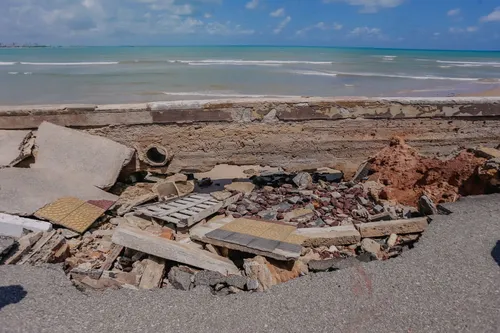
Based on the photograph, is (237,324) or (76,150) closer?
(237,324)

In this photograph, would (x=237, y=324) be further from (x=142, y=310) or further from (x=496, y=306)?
(x=496, y=306)

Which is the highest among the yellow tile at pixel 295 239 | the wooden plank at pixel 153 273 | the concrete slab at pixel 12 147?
the concrete slab at pixel 12 147

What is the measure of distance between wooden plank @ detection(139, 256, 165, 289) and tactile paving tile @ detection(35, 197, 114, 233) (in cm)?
124

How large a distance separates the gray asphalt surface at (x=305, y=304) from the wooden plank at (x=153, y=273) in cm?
21

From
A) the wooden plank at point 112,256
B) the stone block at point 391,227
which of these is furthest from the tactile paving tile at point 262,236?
the wooden plank at point 112,256

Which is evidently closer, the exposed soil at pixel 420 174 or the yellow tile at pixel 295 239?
the yellow tile at pixel 295 239

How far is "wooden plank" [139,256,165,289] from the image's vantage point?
3713mm

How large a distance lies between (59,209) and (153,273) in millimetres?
1824

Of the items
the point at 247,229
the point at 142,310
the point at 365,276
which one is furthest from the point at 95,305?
the point at 365,276

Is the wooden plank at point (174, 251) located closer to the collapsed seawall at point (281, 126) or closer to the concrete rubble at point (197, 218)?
the concrete rubble at point (197, 218)

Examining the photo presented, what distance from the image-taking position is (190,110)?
582 centimetres

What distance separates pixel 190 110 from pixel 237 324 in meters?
3.48

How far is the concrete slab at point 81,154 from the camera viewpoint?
556cm

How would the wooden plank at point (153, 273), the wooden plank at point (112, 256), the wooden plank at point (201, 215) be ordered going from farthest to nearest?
1. the wooden plank at point (201, 215)
2. the wooden plank at point (112, 256)
3. the wooden plank at point (153, 273)
